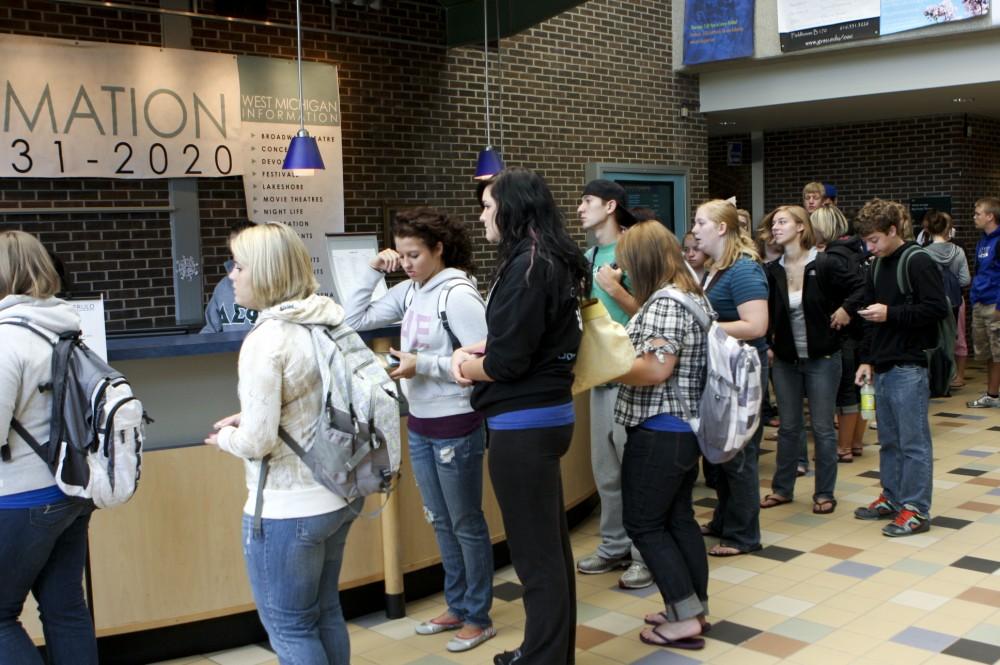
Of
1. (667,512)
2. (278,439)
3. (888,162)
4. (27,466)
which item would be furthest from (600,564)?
(888,162)

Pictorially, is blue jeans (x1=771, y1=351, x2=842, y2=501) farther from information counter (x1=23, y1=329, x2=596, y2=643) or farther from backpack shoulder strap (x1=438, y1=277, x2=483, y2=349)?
information counter (x1=23, y1=329, x2=596, y2=643)

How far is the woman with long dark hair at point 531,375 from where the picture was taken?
2.97 m

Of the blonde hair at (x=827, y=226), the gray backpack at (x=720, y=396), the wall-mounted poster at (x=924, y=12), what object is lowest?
the gray backpack at (x=720, y=396)

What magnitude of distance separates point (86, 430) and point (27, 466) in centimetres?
18

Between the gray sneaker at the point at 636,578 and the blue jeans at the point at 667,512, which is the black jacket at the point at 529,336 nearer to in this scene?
the blue jeans at the point at 667,512

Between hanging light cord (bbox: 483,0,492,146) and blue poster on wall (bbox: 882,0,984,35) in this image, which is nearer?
hanging light cord (bbox: 483,0,492,146)

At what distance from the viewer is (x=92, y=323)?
3641mm

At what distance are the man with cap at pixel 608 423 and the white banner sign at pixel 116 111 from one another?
3637 mm

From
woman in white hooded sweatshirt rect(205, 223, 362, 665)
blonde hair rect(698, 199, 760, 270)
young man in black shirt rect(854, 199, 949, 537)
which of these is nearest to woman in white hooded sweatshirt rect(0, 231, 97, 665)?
woman in white hooded sweatshirt rect(205, 223, 362, 665)

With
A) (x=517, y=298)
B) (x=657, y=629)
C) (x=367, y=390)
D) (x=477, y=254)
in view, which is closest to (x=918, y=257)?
(x=657, y=629)

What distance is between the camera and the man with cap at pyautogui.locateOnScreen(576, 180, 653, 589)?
4379mm

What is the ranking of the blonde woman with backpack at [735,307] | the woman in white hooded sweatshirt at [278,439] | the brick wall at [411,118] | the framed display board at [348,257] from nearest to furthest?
the woman in white hooded sweatshirt at [278,439] → the blonde woman with backpack at [735,307] → the framed display board at [348,257] → the brick wall at [411,118]

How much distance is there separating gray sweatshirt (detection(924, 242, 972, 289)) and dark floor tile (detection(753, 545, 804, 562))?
5138mm

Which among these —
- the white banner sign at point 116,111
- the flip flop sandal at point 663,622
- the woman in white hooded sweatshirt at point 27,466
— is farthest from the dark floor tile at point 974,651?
the white banner sign at point 116,111
